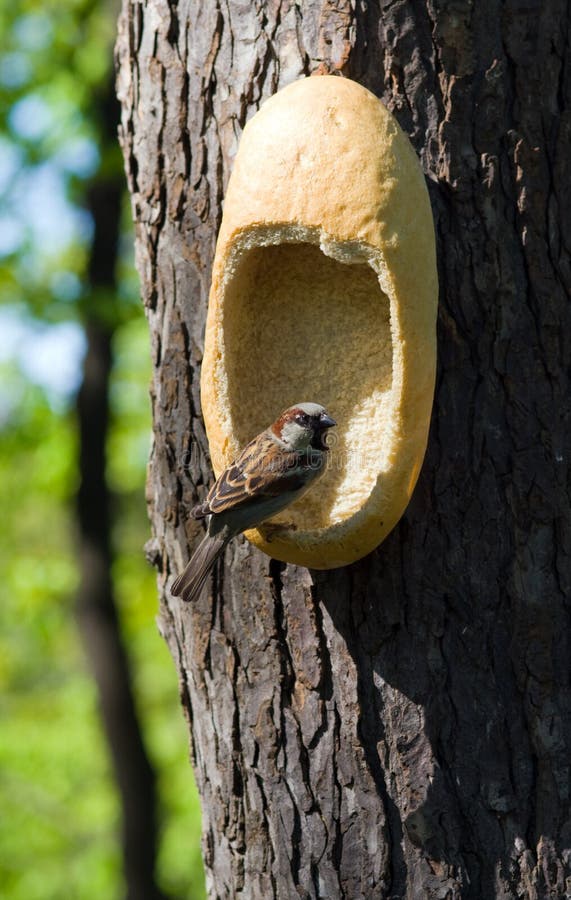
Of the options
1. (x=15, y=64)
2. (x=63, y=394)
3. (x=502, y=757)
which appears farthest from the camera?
(x=63, y=394)

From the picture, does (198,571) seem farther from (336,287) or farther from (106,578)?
(106,578)

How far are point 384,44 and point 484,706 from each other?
1.90 meters

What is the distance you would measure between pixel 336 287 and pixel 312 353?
0.70 feet

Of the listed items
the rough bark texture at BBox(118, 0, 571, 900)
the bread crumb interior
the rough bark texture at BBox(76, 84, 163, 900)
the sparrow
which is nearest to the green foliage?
the rough bark texture at BBox(76, 84, 163, 900)

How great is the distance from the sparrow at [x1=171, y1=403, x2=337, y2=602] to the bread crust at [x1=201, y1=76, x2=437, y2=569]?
79 millimetres

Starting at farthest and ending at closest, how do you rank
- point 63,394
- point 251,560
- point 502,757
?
point 63,394 → point 251,560 → point 502,757

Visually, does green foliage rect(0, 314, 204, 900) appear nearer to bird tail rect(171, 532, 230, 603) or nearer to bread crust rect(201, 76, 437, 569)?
bread crust rect(201, 76, 437, 569)

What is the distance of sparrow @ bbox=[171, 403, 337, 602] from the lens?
104 inches

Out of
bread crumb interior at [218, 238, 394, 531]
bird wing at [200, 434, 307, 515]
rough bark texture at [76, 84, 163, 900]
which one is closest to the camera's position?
bird wing at [200, 434, 307, 515]

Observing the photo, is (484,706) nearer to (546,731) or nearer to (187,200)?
(546,731)

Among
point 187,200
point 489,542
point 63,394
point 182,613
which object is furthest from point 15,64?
point 489,542

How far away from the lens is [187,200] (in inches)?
120

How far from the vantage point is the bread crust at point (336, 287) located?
2543 mm

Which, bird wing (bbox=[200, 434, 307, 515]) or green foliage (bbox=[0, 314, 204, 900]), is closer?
bird wing (bbox=[200, 434, 307, 515])
